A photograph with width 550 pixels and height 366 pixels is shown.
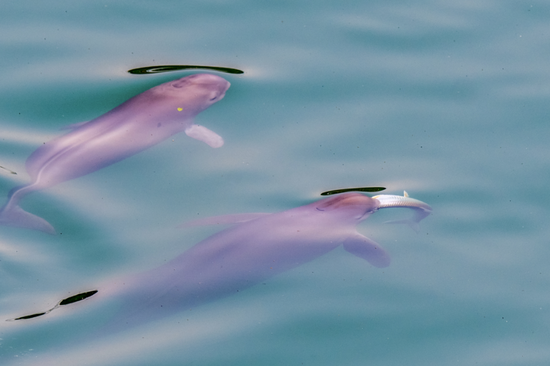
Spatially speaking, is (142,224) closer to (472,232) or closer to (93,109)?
(93,109)

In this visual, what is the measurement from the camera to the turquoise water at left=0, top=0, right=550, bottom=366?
498cm

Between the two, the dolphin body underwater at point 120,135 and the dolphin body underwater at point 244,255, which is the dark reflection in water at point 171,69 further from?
the dolphin body underwater at point 244,255

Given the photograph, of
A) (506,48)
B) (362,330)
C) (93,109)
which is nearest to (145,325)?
(362,330)

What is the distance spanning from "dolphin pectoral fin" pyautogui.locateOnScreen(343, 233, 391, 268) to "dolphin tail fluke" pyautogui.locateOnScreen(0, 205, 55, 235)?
2600mm

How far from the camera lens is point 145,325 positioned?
16.1ft

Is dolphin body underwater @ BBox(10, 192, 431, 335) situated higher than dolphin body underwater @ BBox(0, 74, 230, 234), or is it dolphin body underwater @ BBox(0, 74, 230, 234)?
dolphin body underwater @ BBox(0, 74, 230, 234)

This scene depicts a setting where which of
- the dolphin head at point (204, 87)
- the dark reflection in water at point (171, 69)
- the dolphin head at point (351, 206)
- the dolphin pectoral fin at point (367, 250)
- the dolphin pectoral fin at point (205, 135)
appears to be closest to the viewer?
the dolphin pectoral fin at point (367, 250)

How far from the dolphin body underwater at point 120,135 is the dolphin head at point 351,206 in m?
1.29

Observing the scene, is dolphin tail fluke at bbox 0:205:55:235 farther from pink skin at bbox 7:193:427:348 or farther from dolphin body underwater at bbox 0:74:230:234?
pink skin at bbox 7:193:427:348

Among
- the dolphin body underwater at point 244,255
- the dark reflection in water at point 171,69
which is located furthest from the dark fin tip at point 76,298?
the dark reflection in water at point 171,69

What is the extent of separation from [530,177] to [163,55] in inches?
163

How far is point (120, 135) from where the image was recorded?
6250mm

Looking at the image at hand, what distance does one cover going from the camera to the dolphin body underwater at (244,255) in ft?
16.4

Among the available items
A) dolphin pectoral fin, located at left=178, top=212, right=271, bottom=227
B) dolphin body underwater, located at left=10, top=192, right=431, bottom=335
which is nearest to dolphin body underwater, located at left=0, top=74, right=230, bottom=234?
dolphin pectoral fin, located at left=178, top=212, right=271, bottom=227
